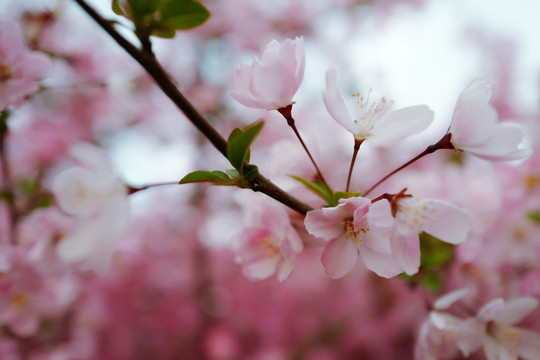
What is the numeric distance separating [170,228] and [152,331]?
892 millimetres

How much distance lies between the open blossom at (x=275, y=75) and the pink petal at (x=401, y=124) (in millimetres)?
113

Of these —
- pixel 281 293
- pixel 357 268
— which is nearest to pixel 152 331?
pixel 281 293

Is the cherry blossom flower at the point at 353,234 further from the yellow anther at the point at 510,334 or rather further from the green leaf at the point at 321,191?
the yellow anther at the point at 510,334

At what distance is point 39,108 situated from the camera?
2.49m

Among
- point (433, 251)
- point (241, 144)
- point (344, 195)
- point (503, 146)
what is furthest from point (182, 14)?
point (433, 251)

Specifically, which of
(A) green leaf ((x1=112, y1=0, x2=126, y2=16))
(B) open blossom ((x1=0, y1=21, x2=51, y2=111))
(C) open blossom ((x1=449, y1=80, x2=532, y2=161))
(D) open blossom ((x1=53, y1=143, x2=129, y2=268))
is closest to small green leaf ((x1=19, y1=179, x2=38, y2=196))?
(B) open blossom ((x1=0, y1=21, x2=51, y2=111))

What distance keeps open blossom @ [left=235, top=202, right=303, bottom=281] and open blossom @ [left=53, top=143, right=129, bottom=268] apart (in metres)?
0.19

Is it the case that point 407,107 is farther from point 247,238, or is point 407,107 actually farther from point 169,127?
point 169,127

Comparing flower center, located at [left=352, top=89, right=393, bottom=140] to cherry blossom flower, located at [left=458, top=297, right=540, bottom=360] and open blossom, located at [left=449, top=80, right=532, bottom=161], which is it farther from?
cherry blossom flower, located at [left=458, top=297, right=540, bottom=360]

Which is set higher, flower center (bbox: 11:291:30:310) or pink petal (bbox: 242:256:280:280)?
flower center (bbox: 11:291:30:310)

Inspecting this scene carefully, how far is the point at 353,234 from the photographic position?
48 centimetres

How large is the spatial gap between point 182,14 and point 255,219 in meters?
0.29

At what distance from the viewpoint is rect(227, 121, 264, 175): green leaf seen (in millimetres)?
415

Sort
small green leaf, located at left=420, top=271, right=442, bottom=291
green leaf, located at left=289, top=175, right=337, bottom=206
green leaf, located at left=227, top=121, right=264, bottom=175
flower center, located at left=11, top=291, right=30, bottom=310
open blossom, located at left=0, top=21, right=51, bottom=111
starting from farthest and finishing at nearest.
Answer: flower center, located at left=11, top=291, right=30, bottom=310 < small green leaf, located at left=420, top=271, right=442, bottom=291 < open blossom, located at left=0, top=21, right=51, bottom=111 < green leaf, located at left=289, top=175, right=337, bottom=206 < green leaf, located at left=227, top=121, right=264, bottom=175
